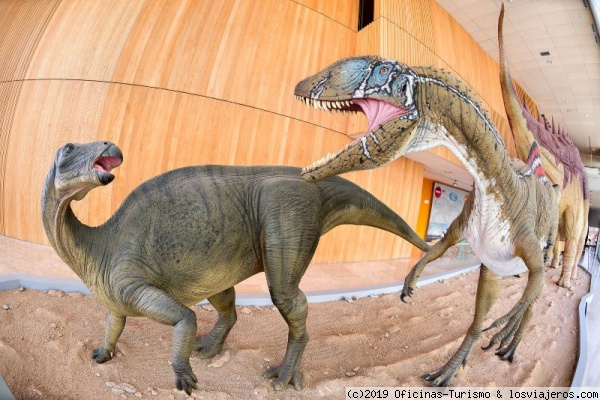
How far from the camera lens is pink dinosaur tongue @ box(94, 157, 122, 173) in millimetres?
870

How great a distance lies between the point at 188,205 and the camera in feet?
3.54

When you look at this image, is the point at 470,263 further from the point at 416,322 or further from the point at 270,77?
the point at 270,77

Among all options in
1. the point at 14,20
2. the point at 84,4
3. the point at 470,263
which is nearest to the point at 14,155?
the point at 14,20

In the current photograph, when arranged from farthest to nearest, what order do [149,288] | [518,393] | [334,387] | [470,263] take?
[470,263], [518,393], [334,387], [149,288]

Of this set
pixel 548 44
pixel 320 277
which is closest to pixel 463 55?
pixel 548 44

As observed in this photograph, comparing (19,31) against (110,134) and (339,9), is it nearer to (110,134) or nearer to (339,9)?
(110,134)

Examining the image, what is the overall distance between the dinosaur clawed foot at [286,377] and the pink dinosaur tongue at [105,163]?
44.6 inches

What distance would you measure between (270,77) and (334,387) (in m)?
3.45

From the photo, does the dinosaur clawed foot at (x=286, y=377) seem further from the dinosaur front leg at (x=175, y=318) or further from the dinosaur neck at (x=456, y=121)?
the dinosaur neck at (x=456, y=121)

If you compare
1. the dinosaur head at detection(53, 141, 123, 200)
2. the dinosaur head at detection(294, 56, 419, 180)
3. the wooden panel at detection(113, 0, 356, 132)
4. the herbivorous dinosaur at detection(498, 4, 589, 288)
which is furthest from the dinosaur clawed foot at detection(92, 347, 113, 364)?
the wooden panel at detection(113, 0, 356, 132)

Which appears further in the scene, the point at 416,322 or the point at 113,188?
the point at 113,188

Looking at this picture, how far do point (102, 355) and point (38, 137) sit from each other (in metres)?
3.08

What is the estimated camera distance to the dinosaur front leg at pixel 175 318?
3.09ft

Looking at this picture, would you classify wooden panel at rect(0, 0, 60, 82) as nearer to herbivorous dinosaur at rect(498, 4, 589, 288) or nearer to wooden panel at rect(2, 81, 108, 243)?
wooden panel at rect(2, 81, 108, 243)
